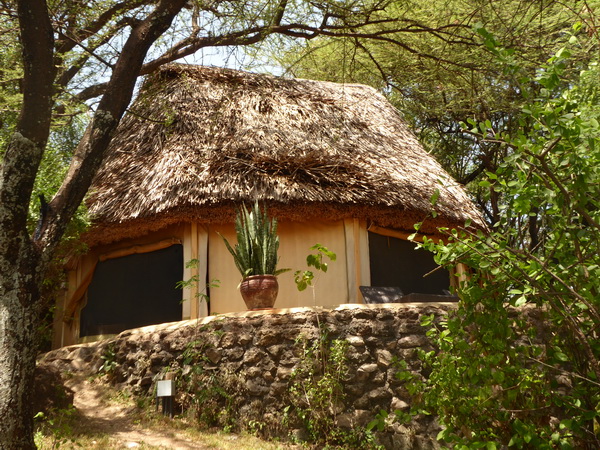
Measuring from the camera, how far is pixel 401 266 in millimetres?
9258

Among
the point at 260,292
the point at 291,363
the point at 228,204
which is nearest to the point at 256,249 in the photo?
the point at 260,292

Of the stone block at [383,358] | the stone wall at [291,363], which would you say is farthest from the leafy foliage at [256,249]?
the stone block at [383,358]

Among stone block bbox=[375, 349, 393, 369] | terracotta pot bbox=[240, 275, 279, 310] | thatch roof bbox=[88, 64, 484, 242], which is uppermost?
thatch roof bbox=[88, 64, 484, 242]

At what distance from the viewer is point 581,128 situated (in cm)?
279

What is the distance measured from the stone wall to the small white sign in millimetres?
300

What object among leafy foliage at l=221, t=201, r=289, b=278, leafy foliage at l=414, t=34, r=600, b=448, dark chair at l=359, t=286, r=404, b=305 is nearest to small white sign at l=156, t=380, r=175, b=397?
leafy foliage at l=221, t=201, r=289, b=278

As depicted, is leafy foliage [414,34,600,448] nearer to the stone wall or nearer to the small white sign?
the stone wall

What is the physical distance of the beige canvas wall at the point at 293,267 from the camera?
27.4ft

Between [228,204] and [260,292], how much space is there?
1509mm

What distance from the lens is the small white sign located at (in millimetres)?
6164

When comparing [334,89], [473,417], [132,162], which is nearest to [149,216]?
[132,162]

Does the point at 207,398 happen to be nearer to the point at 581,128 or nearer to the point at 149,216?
the point at 149,216

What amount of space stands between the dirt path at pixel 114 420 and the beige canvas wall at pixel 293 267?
1.77 metres

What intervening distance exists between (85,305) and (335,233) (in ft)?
11.6
